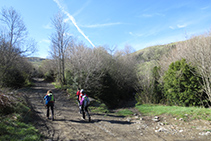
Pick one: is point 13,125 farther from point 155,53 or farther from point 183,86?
point 155,53

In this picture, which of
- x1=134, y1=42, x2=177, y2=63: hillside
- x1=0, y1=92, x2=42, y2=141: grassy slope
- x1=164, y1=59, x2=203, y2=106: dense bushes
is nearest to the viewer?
x1=0, y1=92, x2=42, y2=141: grassy slope

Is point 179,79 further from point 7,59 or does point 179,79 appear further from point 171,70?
point 7,59

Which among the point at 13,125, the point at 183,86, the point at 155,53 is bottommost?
the point at 13,125

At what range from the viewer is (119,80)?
710 inches

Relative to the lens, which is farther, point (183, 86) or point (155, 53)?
point (155, 53)

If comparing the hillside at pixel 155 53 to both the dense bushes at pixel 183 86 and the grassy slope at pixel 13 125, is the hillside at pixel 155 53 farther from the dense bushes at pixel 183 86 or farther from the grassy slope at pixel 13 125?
the grassy slope at pixel 13 125

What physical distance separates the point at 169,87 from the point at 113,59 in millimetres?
9337

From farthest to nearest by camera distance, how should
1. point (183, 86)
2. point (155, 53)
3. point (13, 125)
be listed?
1. point (155, 53)
2. point (183, 86)
3. point (13, 125)

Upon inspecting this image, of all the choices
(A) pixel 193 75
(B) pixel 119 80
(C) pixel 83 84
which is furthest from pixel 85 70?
(A) pixel 193 75

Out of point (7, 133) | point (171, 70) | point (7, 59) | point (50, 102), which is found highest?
point (7, 59)

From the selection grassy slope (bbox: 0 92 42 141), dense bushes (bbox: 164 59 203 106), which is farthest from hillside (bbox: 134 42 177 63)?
grassy slope (bbox: 0 92 42 141)

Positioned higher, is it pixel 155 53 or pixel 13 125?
pixel 155 53

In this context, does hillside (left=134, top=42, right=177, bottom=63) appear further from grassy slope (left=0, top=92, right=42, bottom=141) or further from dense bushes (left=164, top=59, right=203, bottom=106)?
grassy slope (left=0, top=92, right=42, bottom=141)

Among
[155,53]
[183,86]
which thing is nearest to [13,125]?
[183,86]
